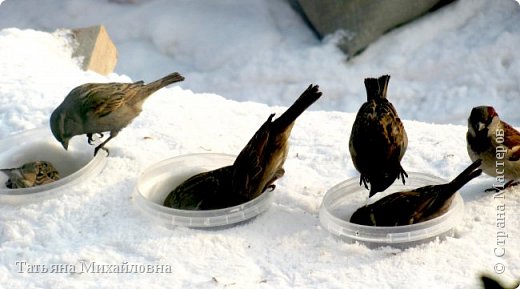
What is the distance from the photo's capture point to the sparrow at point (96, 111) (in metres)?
3.20

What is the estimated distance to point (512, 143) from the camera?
9.33 feet

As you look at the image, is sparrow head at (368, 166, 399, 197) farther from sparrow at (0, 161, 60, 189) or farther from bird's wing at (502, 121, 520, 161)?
sparrow at (0, 161, 60, 189)

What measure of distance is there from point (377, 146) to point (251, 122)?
1086 mm

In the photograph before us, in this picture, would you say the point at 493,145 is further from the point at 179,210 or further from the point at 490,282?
the point at 490,282

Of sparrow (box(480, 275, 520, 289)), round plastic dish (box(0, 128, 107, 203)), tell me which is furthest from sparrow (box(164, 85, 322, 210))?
sparrow (box(480, 275, 520, 289))

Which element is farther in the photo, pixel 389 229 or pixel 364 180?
pixel 364 180

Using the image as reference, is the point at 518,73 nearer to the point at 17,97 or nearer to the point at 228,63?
the point at 228,63

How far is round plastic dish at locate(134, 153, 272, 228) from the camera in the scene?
268cm

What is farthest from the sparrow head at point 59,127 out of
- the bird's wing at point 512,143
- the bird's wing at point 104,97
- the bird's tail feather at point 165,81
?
the bird's wing at point 512,143

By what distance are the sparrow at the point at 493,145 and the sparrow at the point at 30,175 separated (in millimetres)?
1639

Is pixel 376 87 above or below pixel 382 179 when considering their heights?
above

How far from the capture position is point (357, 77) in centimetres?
524

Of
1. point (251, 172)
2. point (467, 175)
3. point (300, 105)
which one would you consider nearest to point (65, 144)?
point (251, 172)

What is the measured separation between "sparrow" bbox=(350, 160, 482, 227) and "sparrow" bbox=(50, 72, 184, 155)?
1.16m
